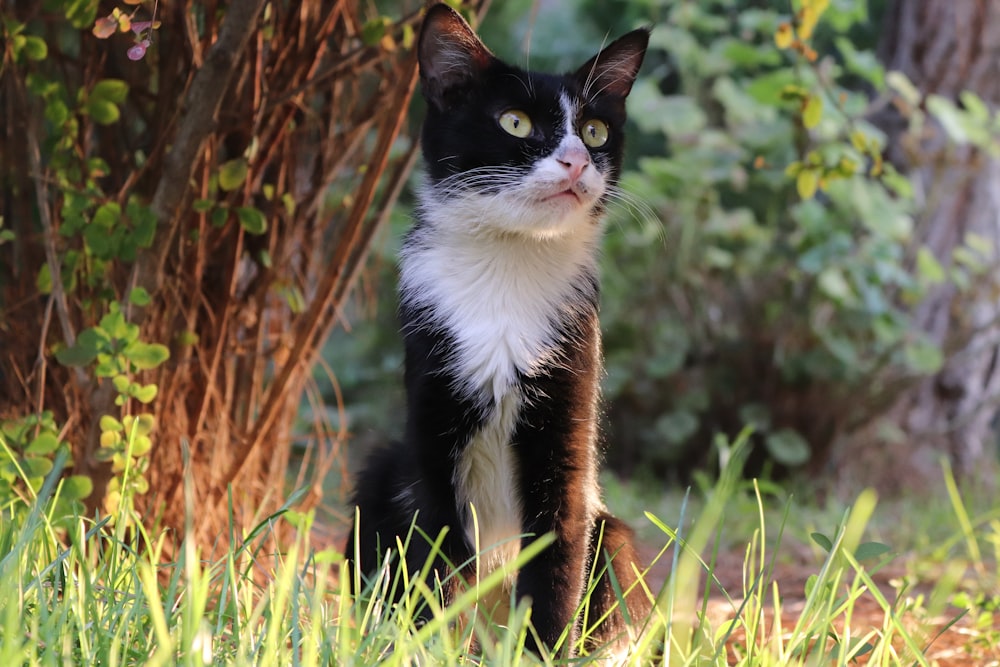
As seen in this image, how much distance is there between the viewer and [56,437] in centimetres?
184

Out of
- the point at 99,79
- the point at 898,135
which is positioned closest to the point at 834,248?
the point at 898,135

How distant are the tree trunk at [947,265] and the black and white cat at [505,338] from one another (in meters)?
2.58

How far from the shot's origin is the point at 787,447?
12.5 feet

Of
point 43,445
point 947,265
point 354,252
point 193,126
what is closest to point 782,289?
point 947,265

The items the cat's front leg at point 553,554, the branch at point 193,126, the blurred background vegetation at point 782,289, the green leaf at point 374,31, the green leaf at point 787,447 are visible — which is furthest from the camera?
the green leaf at point 787,447

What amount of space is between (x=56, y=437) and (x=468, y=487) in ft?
2.52

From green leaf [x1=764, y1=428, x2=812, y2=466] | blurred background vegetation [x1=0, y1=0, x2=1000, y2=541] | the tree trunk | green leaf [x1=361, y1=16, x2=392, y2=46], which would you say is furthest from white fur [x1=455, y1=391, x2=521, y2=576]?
the tree trunk

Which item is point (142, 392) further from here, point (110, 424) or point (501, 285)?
point (501, 285)

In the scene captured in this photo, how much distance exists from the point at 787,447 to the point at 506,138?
244 centimetres

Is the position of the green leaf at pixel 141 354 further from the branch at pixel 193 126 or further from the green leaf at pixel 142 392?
the branch at pixel 193 126

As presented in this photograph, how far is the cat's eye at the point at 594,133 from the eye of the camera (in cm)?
184

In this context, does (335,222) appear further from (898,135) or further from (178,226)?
(898,135)

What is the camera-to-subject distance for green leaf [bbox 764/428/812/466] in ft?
12.4

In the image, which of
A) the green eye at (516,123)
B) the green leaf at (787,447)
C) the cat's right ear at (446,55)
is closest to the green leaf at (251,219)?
the cat's right ear at (446,55)
